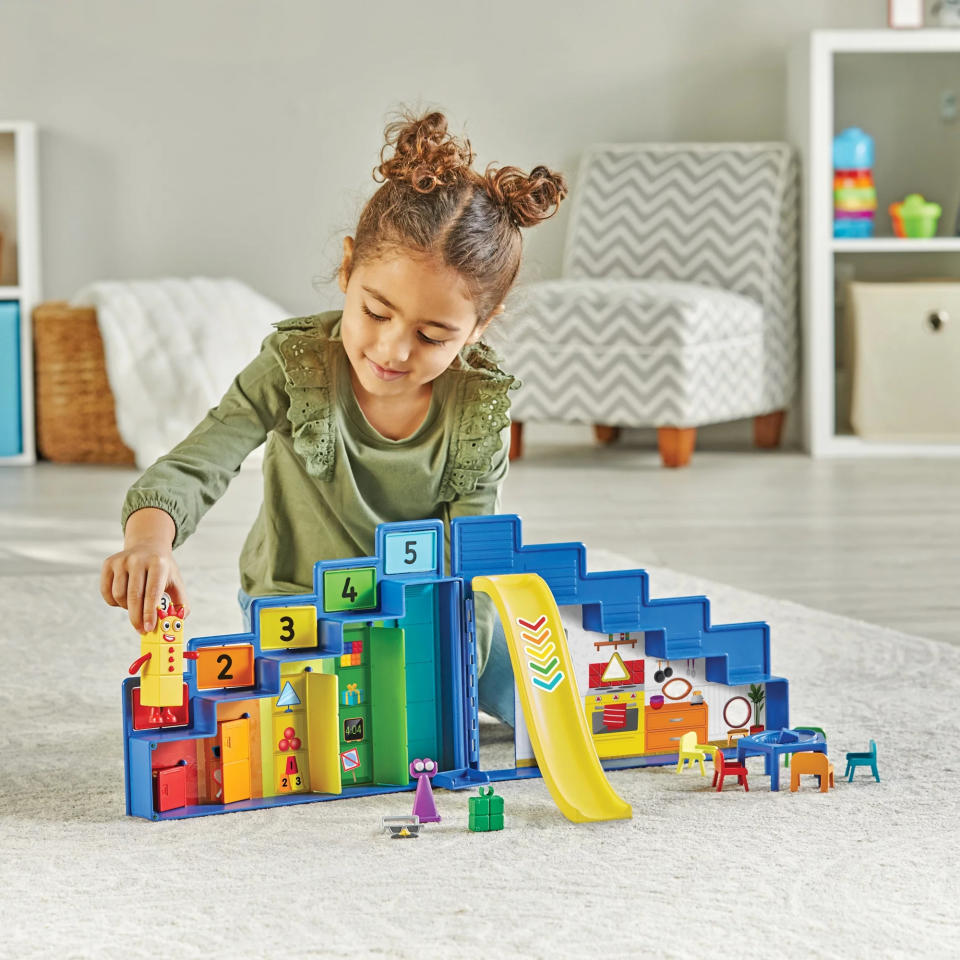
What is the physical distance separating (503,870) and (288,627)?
24cm

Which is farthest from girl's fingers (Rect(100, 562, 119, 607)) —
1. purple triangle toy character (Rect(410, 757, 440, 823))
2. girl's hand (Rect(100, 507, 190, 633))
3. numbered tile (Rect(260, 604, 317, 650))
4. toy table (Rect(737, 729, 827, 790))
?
toy table (Rect(737, 729, 827, 790))

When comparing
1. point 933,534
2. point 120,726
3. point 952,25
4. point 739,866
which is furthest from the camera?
point 952,25

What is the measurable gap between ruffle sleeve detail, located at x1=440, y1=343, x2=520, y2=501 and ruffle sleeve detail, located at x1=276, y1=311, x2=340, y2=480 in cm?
10

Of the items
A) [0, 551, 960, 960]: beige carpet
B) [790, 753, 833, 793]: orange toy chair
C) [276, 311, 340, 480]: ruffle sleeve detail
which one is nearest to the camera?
[0, 551, 960, 960]: beige carpet

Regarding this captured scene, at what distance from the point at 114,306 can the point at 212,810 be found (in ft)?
6.57

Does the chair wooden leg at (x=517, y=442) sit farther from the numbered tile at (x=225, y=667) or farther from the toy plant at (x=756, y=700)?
the numbered tile at (x=225, y=667)

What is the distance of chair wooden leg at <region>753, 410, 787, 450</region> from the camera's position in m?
3.10

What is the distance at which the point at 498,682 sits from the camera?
1189mm

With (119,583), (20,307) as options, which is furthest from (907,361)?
(119,583)

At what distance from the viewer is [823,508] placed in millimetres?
2342

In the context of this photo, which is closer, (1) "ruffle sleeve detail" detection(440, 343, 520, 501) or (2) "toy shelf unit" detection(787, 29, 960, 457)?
(1) "ruffle sleeve detail" detection(440, 343, 520, 501)

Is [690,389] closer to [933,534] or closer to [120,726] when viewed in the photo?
[933,534]

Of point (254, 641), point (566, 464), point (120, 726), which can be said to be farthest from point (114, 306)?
point (254, 641)

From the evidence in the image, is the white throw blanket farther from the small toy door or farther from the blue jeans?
the small toy door
